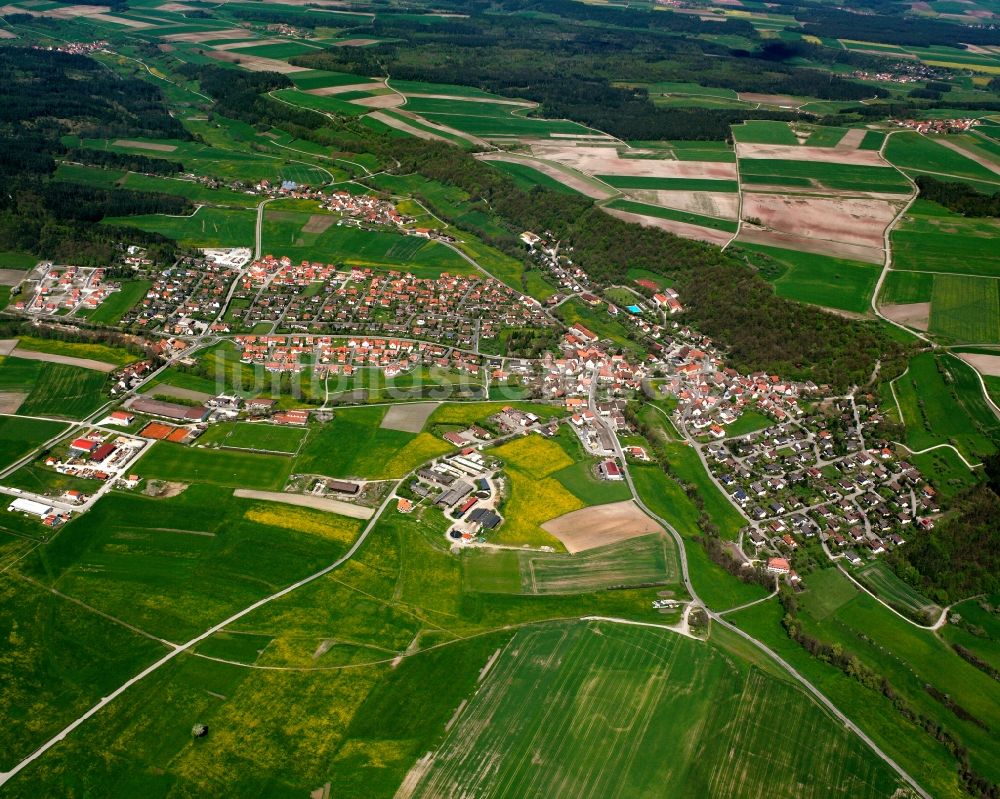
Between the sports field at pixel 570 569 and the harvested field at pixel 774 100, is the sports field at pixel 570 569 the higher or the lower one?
the lower one

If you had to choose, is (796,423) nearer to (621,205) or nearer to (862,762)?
(862,762)

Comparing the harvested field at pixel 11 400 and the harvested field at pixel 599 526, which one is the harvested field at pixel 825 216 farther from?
the harvested field at pixel 11 400

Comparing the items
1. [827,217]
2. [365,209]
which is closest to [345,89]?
[365,209]

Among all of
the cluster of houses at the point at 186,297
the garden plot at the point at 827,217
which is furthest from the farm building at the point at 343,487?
the garden plot at the point at 827,217

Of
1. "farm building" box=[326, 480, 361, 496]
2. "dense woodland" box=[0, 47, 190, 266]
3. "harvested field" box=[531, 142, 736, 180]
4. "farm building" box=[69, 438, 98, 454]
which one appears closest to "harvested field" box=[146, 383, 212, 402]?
"farm building" box=[69, 438, 98, 454]

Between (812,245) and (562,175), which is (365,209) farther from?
(812,245)

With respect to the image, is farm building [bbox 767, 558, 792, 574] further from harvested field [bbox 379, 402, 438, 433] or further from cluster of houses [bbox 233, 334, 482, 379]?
cluster of houses [bbox 233, 334, 482, 379]
